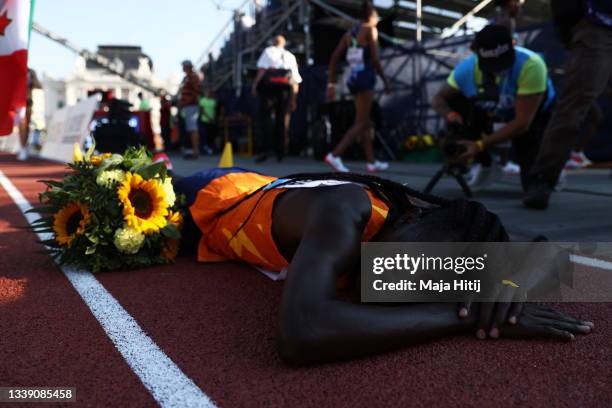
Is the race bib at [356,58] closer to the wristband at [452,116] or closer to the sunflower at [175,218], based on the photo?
the wristband at [452,116]

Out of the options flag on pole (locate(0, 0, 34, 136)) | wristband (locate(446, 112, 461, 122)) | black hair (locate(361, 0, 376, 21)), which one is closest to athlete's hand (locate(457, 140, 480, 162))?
wristband (locate(446, 112, 461, 122))

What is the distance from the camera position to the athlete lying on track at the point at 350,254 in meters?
1.48

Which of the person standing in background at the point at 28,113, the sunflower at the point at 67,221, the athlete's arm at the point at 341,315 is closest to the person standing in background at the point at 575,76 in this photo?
the athlete's arm at the point at 341,315

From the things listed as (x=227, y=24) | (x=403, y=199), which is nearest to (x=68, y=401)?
(x=403, y=199)

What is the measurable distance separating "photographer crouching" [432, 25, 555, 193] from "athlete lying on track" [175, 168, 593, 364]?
2.68m

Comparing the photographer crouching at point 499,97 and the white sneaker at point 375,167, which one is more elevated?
the photographer crouching at point 499,97

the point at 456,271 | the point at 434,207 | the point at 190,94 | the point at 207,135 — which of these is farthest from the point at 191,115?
the point at 456,271

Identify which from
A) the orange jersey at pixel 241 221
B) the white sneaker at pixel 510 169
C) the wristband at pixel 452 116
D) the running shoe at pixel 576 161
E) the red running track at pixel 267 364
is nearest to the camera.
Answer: the red running track at pixel 267 364

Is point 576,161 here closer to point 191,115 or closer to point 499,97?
point 499,97

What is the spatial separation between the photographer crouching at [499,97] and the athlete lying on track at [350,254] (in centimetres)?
268

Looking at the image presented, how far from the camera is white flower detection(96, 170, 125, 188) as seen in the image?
255 cm

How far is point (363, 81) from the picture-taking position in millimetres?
6684

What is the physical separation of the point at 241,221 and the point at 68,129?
10340 millimetres

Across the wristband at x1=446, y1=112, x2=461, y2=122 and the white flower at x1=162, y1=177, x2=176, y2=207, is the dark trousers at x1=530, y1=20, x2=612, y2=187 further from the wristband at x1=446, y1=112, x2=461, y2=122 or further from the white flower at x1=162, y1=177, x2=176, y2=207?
the white flower at x1=162, y1=177, x2=176, y2=207
